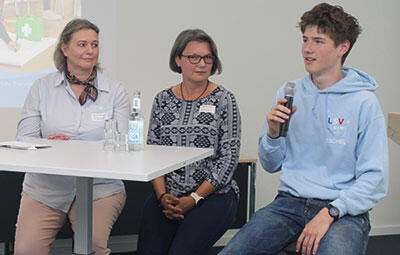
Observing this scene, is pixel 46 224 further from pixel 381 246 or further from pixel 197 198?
pixel 381 246

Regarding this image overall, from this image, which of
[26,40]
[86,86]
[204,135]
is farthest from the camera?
[26,40]

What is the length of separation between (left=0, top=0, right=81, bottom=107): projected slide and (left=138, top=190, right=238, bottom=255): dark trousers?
158cm

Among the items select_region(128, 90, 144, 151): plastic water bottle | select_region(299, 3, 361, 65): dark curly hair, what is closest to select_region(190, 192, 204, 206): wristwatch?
select_region(128, 90, 144, 151): plastic water bottle

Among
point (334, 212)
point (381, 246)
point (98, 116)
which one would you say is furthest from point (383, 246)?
point (98, 116)

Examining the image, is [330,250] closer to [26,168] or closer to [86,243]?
[86,243]

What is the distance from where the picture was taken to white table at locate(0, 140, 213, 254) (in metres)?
1.44

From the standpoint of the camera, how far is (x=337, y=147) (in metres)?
1.91

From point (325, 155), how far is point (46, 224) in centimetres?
125

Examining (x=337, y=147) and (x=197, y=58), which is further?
(x=197, y=58)

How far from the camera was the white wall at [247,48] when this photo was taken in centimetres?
352

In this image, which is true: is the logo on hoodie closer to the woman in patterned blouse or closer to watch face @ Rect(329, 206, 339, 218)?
watch face @ Rect(329, 206, 339, 218)

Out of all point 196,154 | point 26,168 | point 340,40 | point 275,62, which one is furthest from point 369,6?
point 26,168

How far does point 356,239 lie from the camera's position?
5.56 feet

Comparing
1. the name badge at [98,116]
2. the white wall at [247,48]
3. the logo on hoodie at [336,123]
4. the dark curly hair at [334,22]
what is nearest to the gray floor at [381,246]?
the white wall at [247,48]
